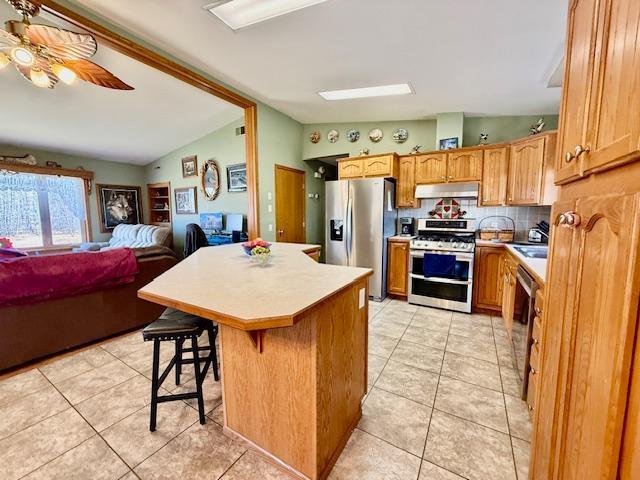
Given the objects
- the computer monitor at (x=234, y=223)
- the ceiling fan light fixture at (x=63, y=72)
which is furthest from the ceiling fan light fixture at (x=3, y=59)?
the computer monitor at (x=234, y=223)

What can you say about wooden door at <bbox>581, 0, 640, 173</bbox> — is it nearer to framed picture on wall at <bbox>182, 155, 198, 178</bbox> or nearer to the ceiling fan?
the ceiling fan

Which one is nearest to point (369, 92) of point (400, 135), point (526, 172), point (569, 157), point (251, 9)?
point (400, 135)

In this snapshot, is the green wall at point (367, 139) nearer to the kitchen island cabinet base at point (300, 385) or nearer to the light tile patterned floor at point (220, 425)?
the light tile patterned floor at point (220, 425)

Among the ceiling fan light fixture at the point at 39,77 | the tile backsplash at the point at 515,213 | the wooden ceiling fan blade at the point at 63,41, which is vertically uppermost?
the wooden ceiling fan blade at the point at 63,41

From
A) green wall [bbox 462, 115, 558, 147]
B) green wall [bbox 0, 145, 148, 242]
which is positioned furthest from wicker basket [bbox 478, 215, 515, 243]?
green wall [bbox 0, 145, 148, 242]

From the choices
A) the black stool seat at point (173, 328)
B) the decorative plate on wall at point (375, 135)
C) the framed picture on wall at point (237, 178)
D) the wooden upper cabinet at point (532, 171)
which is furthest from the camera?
the framed picture on wall at point (237, 178)

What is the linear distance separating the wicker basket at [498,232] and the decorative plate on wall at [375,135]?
2.00 m

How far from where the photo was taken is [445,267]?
132 inches

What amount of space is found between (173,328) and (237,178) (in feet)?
12.8

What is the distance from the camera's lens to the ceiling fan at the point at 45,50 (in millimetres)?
1803

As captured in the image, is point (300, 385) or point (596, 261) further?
point (300, 385)

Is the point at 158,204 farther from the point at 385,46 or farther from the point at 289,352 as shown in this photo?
the point at 289,352

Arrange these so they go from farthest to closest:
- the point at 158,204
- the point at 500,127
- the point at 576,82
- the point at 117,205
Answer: the point at 158,204 → the point at 117,205 → the point at 500,127 → the point at 576,82

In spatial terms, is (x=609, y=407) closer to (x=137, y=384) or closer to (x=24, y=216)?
(x=137, y=384)
